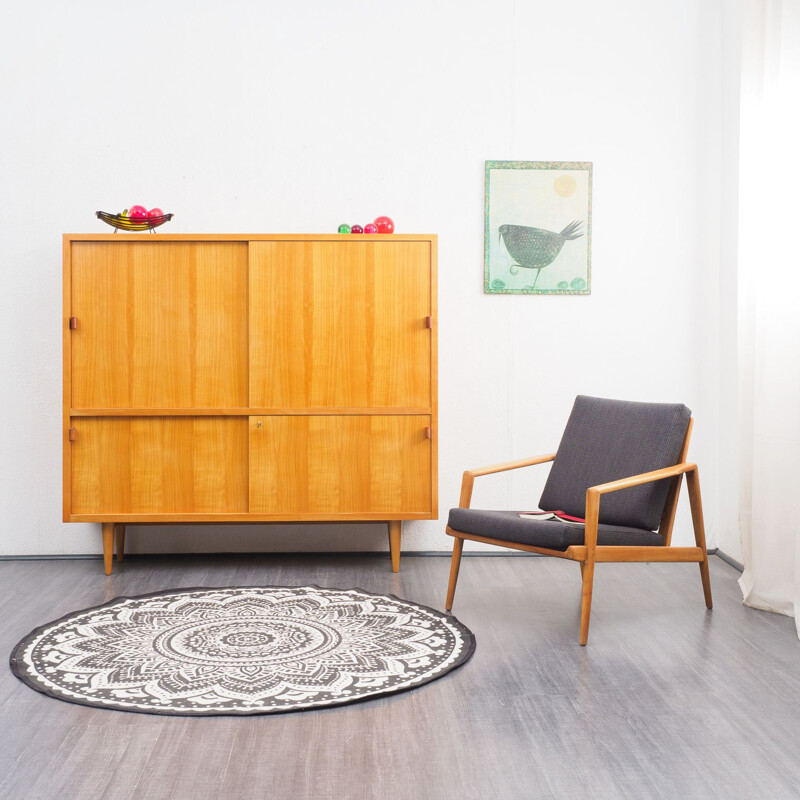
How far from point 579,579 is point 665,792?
2.08 meters

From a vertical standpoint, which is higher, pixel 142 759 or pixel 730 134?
pixel 730 134

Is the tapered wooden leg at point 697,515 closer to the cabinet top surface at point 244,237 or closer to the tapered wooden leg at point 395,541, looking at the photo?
the tapered wooden leg at point 395,541

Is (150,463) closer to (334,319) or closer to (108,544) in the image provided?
(108,544)

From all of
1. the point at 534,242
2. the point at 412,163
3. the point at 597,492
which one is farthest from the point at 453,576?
the point at 412,163

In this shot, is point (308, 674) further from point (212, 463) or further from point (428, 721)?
point (212, 463)

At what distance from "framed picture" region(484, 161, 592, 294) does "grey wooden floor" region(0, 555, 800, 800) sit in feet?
5.93

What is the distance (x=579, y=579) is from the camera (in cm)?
397

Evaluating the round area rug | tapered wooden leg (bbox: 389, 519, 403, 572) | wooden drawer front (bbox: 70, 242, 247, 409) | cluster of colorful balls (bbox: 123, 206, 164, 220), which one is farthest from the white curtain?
cluster of colorful balls (bbox: 123, 206, 164, 220)

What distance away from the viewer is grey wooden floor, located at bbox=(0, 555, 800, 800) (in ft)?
6.40

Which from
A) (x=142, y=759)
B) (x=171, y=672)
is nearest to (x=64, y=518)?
(x=171, y=672)

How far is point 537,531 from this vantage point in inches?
120

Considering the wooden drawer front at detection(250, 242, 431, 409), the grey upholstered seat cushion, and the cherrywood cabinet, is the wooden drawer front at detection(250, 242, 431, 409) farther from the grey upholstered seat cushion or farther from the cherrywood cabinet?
the grey upholstered seat cushion

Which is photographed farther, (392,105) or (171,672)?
(392,105)

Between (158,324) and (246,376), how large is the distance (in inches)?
18.0
